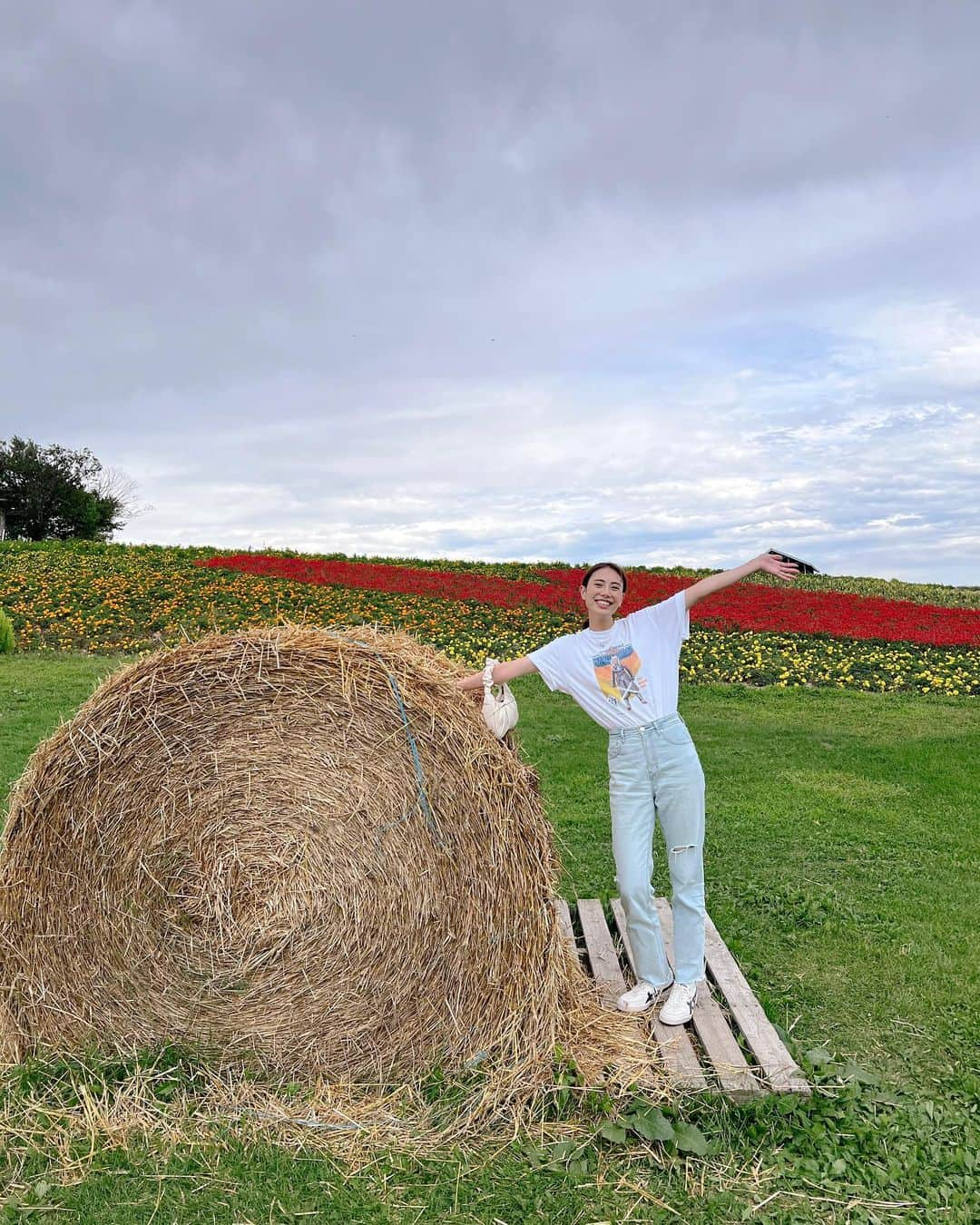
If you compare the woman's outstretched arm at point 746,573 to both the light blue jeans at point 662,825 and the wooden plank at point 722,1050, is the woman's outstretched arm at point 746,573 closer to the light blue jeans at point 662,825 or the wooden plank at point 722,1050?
the light blue jeans at point 662,825

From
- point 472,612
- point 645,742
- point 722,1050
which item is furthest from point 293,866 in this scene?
point 472,612

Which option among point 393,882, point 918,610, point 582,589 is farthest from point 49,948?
point 918,610

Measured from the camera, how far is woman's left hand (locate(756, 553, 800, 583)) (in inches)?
168

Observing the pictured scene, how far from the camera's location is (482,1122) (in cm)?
362

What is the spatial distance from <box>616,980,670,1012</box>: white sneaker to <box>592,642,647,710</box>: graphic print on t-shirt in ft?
4.19

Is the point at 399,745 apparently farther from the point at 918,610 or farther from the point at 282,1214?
the point at 918,610

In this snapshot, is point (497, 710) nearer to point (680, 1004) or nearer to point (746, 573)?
point (746, 573)

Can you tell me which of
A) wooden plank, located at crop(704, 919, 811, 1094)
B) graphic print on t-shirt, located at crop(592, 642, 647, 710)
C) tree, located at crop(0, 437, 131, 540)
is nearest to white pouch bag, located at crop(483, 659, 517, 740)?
graphic print on t-shirt, located at crop(592, 642, 647, 710)

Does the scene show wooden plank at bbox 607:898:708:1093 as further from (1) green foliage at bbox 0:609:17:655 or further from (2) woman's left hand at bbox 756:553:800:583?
(1) green foliage at bbox 0:609:17:655

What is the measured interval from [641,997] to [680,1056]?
0.39 meters

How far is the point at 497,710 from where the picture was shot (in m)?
3.83

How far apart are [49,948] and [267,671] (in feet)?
4.94

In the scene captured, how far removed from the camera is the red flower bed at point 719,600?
16.5 metres

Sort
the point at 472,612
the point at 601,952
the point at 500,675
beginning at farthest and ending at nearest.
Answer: the point at 472,612 < the point at 601,952 < the point at 500,675
